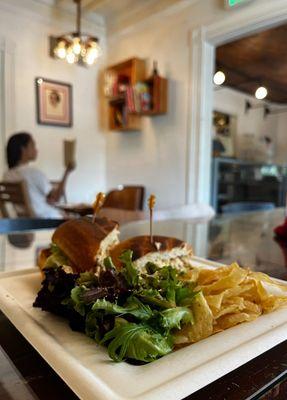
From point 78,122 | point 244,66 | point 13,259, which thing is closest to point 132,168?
point 78,122

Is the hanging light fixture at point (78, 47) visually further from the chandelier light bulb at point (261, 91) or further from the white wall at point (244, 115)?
the chandelier light bulb at point (261, 91)

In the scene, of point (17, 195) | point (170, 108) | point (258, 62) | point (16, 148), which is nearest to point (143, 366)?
point (17, 195)

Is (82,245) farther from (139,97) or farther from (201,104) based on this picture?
(139,97)

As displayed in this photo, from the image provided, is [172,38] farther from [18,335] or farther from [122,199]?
[18,335]

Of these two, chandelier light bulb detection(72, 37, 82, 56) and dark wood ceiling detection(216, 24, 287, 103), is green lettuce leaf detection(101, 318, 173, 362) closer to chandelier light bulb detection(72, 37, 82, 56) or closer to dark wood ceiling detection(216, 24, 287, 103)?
dark wood ceiling detection(216, 24, 287, 103)

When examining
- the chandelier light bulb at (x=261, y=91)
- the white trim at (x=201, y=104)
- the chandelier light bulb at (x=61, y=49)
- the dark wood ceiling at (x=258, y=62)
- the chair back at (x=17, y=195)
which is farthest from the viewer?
the chandelier light bulb at (x=261, y=91)

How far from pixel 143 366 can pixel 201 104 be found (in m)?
2.85

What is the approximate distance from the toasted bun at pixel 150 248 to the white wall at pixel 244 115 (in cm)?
400

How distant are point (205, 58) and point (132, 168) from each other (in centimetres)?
143

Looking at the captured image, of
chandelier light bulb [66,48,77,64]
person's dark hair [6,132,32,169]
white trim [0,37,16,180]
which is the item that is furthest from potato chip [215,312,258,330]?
white trim [0,37,16,180]

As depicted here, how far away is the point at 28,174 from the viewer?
2.47 m

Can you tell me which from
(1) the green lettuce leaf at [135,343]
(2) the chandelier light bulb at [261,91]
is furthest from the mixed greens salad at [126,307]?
(2) the chandelier light bulb at [261,91]

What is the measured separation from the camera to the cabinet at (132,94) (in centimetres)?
316

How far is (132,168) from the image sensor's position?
3736 millimetres
